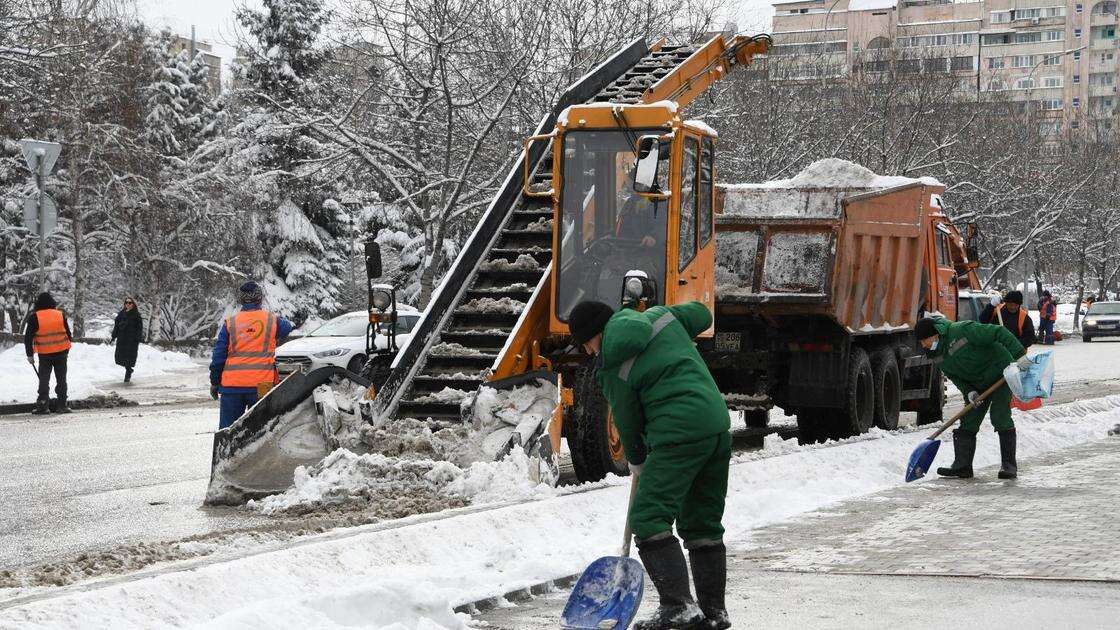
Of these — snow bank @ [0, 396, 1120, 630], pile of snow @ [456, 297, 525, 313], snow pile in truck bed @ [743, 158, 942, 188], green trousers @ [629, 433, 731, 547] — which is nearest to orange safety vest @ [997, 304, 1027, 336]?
snow pile in truck bed @ [743, 158, 942, 188]

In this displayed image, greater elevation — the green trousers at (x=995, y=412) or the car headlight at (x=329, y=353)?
the green trousers at (x=995, y=412)

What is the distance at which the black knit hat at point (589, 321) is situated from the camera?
596cm

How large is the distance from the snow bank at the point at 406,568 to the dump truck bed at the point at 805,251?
11.2 feet

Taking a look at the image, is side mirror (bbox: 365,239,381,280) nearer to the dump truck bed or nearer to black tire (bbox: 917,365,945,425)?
the dump truck bed

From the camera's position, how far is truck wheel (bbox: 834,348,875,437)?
49.0ft

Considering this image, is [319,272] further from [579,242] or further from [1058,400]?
[579,242]

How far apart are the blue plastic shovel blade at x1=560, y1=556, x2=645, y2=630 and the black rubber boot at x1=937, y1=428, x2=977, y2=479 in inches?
254

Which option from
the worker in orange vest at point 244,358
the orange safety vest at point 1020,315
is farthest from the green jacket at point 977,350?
the worker in orange vest at point 244,358

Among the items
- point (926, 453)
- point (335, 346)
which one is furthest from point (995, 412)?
point (335, 346)

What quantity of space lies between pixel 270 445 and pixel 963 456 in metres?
5.54

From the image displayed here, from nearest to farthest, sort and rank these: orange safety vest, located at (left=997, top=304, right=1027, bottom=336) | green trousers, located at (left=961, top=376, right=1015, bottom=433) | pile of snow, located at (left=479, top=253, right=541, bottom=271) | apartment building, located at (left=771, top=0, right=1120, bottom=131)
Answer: green trousers, located at (left=961, top=376, right=1015, bottom=433)
pile of snow, located at (left=479, top=253, right=541, bottom=271)
orange safety vest, located at (left=997, top=304, right=1027, bottom=336)
apartment building, located at (left=771, top=0, right=1120, bottom=131)

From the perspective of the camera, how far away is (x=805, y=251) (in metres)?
14.7

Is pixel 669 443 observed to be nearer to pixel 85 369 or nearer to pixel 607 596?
pixel 607 596

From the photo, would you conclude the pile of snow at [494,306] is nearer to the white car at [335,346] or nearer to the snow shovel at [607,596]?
the snow shovel at [607,596]
